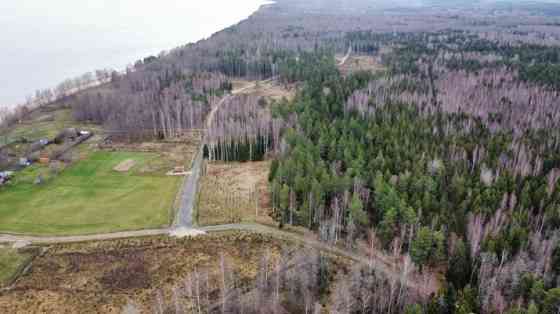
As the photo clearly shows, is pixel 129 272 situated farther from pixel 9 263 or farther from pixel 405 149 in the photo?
pixel 405 149

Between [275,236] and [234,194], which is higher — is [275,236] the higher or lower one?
the lower one

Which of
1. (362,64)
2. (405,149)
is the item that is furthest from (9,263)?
(362,64)

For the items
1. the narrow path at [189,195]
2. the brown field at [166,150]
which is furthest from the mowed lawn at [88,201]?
the brown field at [166,150]

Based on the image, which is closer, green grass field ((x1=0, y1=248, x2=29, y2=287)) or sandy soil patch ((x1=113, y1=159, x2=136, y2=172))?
green grass field ((x1=0, y1=248, x2=29, y2=287))

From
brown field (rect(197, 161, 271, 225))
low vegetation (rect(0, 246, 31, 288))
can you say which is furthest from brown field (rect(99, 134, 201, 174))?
low vegetation (rect(0, 246, 31, 288))

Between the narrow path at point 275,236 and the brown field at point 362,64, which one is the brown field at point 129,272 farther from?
the brown field at point 362,64

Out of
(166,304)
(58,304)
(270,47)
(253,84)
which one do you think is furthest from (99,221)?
(270,47)

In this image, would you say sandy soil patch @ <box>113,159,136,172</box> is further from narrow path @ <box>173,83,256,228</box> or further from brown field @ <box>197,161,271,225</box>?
brown field @ <box>197,161,271,225</box>
